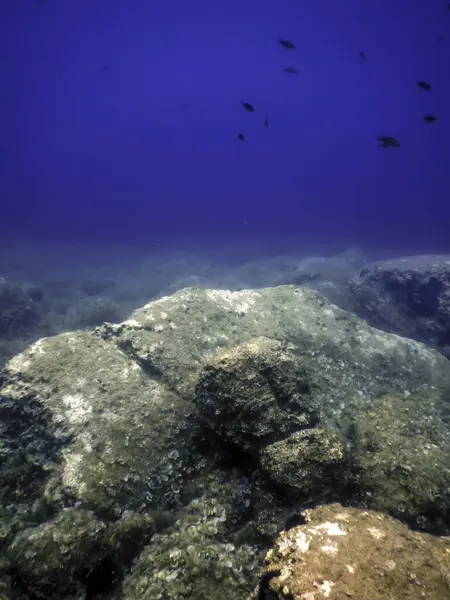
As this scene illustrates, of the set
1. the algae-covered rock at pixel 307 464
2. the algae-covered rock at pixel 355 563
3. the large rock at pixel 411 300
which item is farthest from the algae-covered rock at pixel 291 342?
the large rock at pixel 411 300

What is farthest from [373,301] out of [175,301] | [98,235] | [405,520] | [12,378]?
[98,235]

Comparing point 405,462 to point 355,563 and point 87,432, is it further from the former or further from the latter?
point 87,432

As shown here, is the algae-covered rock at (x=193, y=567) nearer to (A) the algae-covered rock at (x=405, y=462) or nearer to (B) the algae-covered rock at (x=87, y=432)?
(B) the algae-covered rock at (x=87, y=432)

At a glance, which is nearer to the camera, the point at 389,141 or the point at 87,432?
the point at 87,432

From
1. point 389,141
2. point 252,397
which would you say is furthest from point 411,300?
point 252,397

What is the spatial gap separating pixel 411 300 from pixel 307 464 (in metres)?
11.0

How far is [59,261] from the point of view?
3309 cm

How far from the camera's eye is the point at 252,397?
12.2 feet

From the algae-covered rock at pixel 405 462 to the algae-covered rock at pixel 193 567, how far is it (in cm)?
156

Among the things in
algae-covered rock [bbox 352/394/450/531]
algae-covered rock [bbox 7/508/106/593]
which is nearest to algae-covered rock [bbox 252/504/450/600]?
algae-covered rock [bbox 352/394/450/531]

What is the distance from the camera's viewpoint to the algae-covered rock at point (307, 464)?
127 inches

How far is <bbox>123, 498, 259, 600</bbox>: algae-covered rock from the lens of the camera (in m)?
2.65

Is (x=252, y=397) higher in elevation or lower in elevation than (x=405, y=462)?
higher

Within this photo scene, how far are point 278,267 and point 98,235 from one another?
44.2 m
